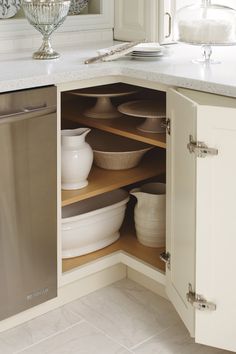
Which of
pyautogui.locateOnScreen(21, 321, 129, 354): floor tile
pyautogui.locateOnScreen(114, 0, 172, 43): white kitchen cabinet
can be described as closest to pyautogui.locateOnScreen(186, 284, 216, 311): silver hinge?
pyautogui.locateOnScreen(21, 321, 129, 354): floor tile

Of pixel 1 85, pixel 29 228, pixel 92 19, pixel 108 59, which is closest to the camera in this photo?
pixel 1 85

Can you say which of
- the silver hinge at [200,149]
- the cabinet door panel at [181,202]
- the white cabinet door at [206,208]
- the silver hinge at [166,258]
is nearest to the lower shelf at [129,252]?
the silver hinge at [166,258]

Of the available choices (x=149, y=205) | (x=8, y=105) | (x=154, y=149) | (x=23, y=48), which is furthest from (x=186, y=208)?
(x=23, y=48)

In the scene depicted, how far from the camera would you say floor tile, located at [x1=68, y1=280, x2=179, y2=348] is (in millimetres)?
2340

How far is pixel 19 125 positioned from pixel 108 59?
51 centimetres

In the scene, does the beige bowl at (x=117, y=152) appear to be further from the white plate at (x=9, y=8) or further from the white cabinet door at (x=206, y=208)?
the white plate at (x=9, y=8)

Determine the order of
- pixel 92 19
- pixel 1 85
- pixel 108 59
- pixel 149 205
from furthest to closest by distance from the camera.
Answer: pixel 92 19 < pixel 149 205 < pixel 108 59 < pixel 1 85

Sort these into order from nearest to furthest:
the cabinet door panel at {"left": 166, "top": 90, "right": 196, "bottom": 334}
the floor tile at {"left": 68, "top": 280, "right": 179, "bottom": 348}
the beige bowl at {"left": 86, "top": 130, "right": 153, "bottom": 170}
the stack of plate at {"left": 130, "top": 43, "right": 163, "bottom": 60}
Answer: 1. the cabinet door panel at {"left": 166, "top": 90, "right": 196, "bottom": 334}
2. the floor tile at {"left": 68, "top": 280, "right": 179, "bottom": 348}
3. the stack of plate at {"left": 130, "top": 43, "right": 163, "bottom": 60}
4. the beige bowl at {"left": 86, "top": 130, "right": 153, "bottom": 170}

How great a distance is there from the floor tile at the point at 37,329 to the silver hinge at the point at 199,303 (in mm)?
541

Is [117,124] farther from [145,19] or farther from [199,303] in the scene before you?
[199,303]

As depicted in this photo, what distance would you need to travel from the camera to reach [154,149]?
2900 mm

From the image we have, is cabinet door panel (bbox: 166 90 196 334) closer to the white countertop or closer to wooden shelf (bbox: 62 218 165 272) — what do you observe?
the white countertop

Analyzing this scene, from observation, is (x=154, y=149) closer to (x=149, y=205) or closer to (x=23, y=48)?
(x=149, y=205)

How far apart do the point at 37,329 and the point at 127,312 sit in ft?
1.17
